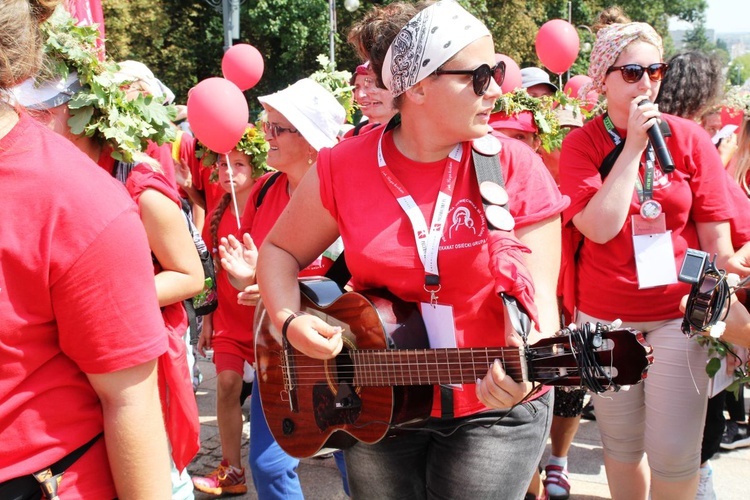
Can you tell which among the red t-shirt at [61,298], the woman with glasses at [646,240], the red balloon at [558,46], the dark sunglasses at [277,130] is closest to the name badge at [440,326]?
the red t-shirt at [61,298]

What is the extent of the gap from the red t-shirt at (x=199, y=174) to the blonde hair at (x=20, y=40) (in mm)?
4776

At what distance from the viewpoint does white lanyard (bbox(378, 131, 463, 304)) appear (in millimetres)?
2352

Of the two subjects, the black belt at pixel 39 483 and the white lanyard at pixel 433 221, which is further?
the white lanyard at pixel 433 221

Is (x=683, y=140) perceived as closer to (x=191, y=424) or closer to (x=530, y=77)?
(x=191, y=424)

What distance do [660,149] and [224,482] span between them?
10.0ft

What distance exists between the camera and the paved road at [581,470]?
4.62 metres

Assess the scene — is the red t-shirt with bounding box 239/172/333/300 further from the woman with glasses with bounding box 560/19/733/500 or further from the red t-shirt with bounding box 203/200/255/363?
the woman with glasses with bounding box 560/19/733/500

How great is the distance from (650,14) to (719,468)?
47.5m

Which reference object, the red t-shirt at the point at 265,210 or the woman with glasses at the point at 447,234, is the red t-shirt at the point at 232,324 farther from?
the woman with glasses at the point at 447,234

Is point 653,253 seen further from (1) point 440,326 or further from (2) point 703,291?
(1) point 440,326

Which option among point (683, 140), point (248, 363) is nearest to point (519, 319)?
point (683, 140)

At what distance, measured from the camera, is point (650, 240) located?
3391mm

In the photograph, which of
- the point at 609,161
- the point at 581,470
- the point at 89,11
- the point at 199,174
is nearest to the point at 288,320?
the point at 609,161

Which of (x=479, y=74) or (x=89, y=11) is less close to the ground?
(x=479, y=74)
